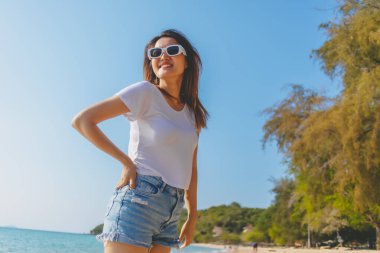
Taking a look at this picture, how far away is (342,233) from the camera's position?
1892 inches

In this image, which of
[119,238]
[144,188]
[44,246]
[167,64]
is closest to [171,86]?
[167,64]

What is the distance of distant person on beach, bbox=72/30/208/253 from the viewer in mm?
1961

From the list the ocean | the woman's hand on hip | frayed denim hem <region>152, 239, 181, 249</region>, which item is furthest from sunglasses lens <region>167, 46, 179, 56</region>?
the ocean

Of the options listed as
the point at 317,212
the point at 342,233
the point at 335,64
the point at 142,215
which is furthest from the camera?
the point at 342,233

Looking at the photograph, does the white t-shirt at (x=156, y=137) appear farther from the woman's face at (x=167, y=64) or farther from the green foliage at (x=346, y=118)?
the green foliage at (x=346, y=118)

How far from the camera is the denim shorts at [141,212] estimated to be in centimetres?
193

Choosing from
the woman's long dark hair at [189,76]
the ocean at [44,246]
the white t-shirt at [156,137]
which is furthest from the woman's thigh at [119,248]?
the ocean at [44,246]

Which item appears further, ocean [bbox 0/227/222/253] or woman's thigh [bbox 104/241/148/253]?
Result: ocean [bbox 0/227/222/253]

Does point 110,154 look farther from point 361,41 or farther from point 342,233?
point 342,233

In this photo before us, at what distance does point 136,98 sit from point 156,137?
219 mm

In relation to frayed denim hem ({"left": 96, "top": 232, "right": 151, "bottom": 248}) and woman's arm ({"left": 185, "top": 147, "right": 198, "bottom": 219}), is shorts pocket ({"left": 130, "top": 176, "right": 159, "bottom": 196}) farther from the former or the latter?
woman's arm ({"left": 185, "top": 147, "right": 198, "bottom": 219})

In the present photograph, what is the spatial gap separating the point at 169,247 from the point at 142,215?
35 centimetres

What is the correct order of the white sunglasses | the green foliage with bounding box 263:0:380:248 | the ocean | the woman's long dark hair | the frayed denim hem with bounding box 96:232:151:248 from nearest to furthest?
the frayed denim hem with bounding box 96:232:151:248 < the white sunglasses < the woman's long dark hair < the green foliage with bounding box 263:0:380:248 < the ocean

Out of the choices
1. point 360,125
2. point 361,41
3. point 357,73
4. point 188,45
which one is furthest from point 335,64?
point 188,45
